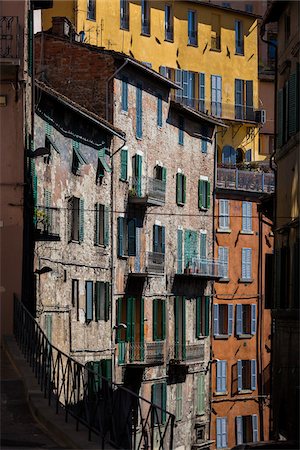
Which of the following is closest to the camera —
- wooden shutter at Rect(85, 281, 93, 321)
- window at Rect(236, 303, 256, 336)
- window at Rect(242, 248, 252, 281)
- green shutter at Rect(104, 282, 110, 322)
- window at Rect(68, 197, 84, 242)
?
window at Rect(68, 197, 84, 242)

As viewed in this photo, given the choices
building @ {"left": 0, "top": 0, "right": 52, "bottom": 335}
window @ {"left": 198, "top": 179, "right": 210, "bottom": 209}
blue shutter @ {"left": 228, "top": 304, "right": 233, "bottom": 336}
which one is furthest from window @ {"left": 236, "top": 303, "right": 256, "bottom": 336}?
building @ {"left": 0, "top": 0, "right": 52, "bottom": 335}

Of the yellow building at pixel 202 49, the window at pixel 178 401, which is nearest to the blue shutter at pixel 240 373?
the window at pixel 178 401

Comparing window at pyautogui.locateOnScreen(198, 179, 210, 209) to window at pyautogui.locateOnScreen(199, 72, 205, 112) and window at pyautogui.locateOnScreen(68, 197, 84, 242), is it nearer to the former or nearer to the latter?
window at pyautogui.locateOnScreen(199, 72, 205, 112)

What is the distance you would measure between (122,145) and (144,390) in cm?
910

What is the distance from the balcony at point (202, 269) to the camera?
59.8 m

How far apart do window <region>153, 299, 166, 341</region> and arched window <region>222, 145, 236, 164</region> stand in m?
20.7

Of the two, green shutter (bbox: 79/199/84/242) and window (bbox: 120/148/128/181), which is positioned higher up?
window (bbox: 120/148/128/181)

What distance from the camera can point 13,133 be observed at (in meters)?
36.2

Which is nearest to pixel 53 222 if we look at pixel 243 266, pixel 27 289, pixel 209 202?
pixel 27 289

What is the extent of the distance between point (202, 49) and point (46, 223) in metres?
38.3

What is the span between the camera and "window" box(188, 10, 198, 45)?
253ft

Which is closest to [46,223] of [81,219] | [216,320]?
[81,219]

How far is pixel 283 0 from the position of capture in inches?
1480

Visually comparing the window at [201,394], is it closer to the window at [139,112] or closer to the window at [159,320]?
the window at [159,320]
